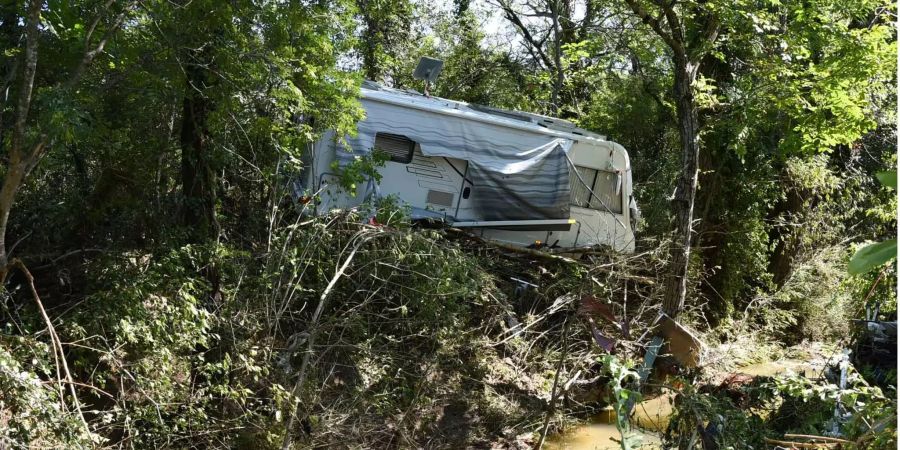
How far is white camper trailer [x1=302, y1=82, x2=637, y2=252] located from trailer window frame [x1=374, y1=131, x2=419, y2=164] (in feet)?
0.05

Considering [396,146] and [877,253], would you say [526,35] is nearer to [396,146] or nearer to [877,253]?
[396,146]

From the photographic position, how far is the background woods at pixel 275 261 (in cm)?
747

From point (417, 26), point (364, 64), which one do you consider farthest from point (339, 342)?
point (417, 26)

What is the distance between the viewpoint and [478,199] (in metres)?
12.2

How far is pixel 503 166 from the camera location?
12117 mm

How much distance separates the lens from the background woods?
7.47 m

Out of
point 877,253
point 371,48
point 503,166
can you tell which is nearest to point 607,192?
point 503,166

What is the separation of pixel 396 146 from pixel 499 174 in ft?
4.99

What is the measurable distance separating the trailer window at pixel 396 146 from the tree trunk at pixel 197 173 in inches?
120

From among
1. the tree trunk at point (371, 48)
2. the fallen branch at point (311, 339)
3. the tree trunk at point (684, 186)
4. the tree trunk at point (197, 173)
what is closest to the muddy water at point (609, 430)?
the tree trunk at point (684, 186)

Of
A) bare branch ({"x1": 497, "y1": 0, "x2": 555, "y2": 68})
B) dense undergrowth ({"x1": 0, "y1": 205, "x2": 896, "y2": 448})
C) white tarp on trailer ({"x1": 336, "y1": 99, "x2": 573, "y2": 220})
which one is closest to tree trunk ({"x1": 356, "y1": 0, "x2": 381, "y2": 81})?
bare branch ({"x1": 497, "y1": 0, "x2": 555, "y2": 68})

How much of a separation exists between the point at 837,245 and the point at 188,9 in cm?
1098

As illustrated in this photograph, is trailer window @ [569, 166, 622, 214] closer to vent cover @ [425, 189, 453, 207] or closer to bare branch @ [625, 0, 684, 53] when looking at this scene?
vent cover @ [425, 189, 453, 207]

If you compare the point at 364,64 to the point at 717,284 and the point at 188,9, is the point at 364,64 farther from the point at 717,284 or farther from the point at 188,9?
the point at 188,9
